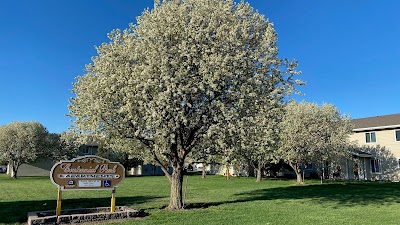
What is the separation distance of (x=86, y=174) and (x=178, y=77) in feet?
16.3

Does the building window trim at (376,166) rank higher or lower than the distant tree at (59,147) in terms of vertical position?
lower

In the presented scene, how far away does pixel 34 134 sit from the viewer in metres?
49.5

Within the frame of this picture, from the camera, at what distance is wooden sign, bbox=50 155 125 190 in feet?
38.7

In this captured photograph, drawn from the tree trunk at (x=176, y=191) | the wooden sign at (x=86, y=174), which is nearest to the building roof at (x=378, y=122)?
the tree trunk at (x=176, y=191)

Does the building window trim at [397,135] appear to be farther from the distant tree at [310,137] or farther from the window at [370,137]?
the distant tree at [310,137]

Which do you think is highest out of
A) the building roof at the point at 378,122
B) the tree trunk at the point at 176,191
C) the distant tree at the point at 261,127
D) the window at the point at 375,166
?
the building roof at the point at 378,122

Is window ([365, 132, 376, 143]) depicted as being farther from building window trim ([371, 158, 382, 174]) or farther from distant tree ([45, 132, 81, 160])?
distant tree ([45, 132, 81, 160])

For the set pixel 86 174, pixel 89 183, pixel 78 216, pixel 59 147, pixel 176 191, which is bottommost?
pixel 78 216

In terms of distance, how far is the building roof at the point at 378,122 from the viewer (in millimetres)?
38594

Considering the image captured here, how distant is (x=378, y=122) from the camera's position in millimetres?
41531

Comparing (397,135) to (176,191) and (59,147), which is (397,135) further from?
(59,147)

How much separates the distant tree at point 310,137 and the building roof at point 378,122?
393 inches

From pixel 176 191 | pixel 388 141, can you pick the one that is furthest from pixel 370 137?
pixel 176 191

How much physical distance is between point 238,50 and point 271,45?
1939 mm
